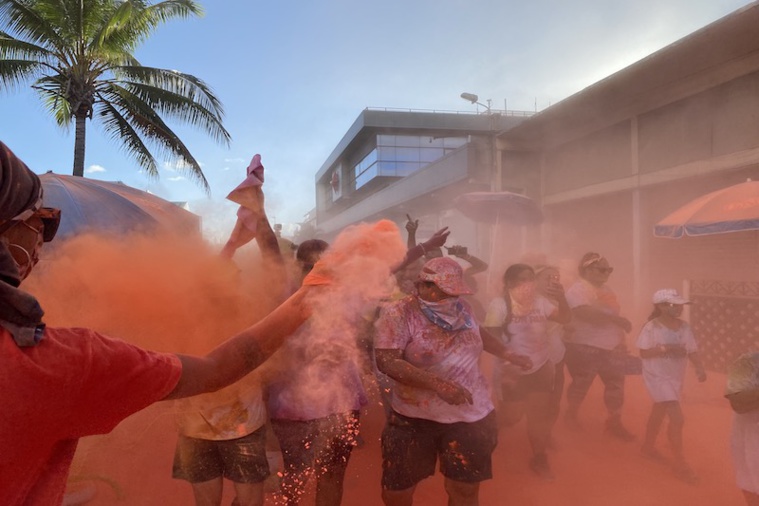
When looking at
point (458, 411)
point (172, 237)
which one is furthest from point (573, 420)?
point (172, 237)

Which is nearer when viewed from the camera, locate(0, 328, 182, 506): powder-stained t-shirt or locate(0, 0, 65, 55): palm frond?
locate(0, 328, 182, 506): powder-stained t-shirt

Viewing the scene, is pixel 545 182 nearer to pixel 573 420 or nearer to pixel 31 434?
pixel 573 420

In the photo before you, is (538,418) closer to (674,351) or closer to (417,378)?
(674,351)

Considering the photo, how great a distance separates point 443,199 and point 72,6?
1189 cm

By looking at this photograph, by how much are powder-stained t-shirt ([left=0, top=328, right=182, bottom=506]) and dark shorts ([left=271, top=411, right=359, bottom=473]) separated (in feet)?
5.60

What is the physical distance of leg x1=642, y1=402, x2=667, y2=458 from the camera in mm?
4375

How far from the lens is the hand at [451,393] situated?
8.50ft

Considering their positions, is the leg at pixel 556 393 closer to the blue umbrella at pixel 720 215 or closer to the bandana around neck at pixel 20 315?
the blue umbrella at pixel 720 215

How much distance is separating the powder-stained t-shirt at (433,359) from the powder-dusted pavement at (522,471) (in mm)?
1332

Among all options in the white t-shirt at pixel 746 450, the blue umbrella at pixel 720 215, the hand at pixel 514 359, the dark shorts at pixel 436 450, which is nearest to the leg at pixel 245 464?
the dark shorts at pixel 436 450

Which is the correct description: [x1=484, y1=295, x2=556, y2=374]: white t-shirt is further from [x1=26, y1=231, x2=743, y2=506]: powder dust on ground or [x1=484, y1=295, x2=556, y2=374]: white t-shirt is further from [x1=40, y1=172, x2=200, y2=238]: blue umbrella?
[x1=40, y1=172, x2=200, y2=238]: blue umbrella

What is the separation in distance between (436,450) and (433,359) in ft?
1.90

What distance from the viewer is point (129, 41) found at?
1194 cm

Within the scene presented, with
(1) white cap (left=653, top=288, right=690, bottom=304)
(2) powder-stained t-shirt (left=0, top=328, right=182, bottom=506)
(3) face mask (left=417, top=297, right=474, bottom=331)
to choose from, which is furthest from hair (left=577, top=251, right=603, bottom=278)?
(2) powder-stained t-shirt (left=0, top=328, right=182, bottom=506)
